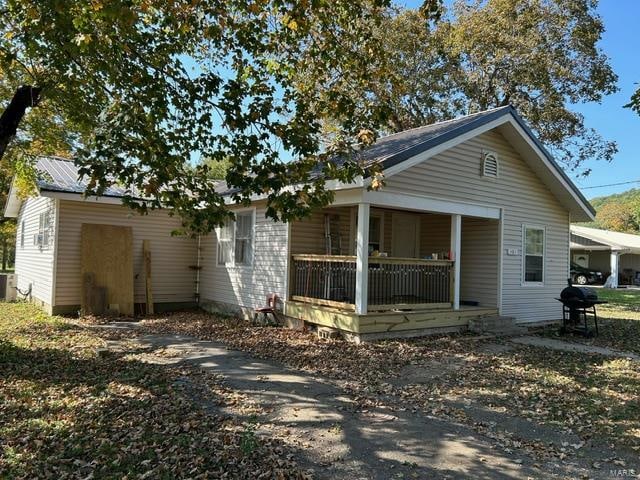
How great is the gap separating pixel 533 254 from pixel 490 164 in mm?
2924

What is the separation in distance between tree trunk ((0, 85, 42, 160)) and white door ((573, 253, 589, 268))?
37.5 meters

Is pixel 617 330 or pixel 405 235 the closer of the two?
pixel 617 330

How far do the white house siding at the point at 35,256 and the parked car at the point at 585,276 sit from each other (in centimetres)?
3226

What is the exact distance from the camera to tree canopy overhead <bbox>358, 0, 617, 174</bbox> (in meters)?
17.9

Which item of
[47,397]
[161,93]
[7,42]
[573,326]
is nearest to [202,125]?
[161,93]

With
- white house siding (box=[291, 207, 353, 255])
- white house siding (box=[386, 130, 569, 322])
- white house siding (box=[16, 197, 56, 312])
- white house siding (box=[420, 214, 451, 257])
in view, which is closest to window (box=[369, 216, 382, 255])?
white house siding (box=[291, 207, 353, 255])

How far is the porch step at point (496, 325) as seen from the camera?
1077 centimetres

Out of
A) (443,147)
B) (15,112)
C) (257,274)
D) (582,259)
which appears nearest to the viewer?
(15,112)

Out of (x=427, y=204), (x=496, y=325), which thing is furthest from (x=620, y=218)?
(x=427, y=204)

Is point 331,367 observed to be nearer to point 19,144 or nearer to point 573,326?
point 573,326

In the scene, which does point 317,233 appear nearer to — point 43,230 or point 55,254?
point 55,254

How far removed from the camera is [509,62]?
746 inches

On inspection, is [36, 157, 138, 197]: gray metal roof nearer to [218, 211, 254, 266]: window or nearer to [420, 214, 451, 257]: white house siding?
[218, 211, 254, 266]: window

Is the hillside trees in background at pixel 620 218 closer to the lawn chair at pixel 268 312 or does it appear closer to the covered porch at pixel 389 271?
the covered porch at pixel 389 271
